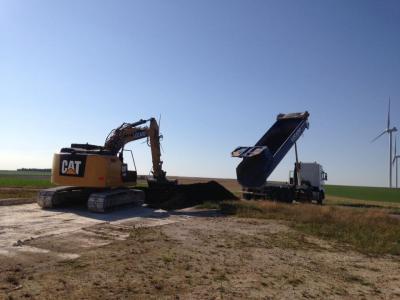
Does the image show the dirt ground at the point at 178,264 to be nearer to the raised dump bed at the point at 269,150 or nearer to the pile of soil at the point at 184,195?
the pile of soil at the point at 184,195

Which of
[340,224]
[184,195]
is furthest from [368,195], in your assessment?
[340,224]

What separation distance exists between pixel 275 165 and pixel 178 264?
669 inches

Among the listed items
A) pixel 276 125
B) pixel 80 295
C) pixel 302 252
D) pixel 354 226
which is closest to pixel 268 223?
pixel 354 226

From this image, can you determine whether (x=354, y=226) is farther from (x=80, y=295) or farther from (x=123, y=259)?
(x=80, y=295)

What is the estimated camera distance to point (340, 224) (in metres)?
16.2

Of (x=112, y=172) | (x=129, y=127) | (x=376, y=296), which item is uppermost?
(x=129, y=127)

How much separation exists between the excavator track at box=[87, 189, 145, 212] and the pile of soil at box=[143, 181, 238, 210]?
2.70ft

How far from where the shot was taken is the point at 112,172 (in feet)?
63.7

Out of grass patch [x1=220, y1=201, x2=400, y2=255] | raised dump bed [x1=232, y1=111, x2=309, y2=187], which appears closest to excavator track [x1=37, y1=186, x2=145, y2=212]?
grass patch [x1=220, y1=201, x2=400, y2=255]

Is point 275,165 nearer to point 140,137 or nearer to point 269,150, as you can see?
point 269,150

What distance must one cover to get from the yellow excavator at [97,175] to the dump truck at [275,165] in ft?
20.3

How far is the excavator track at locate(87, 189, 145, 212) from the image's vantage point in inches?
696

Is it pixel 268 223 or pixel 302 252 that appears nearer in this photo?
pixel 302 252

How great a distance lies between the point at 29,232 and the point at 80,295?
6.26 meters
